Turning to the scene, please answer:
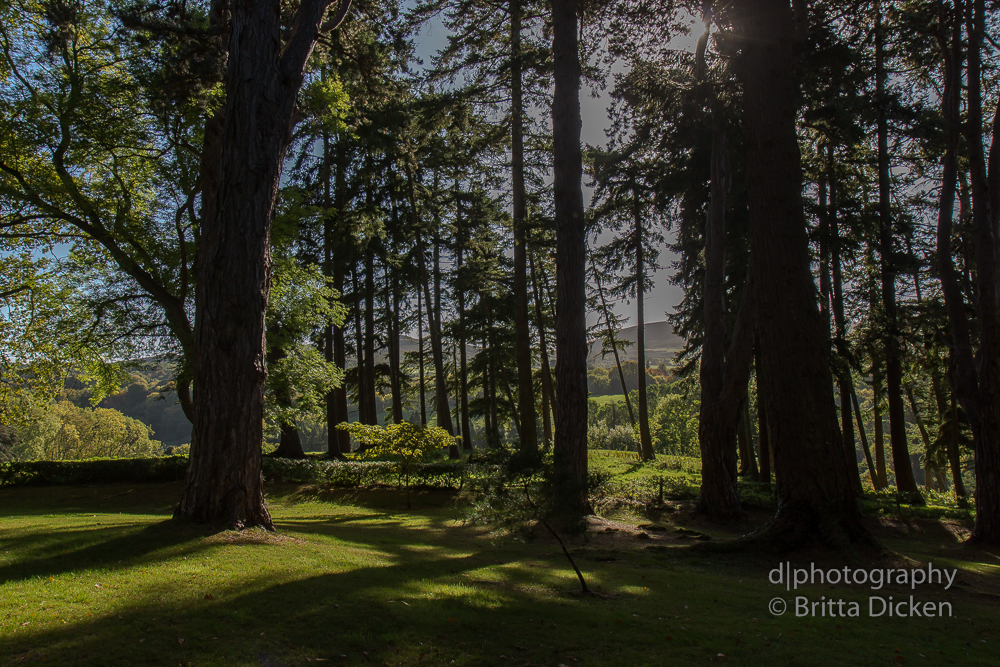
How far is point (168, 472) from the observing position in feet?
53.7

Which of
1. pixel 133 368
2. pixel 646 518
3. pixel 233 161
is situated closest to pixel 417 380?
pixel 133 368

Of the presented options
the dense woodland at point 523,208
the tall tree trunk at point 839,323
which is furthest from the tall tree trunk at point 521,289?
the tall tree trunk at point 839,323

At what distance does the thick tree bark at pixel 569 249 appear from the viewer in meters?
9.30

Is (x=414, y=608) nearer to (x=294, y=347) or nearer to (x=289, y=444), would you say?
(x=294, y=347)

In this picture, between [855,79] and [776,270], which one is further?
[855,79]

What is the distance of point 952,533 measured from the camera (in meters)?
10.7

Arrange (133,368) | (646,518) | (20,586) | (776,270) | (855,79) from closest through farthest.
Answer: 1. (20,586)
2. (776,270)
3. (855,79)
4. (646,518)
5. (133,368)

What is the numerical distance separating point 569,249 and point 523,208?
281 inches

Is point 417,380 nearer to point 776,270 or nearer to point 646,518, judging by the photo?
point 646,518

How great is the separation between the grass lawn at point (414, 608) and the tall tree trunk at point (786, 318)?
1.91 feet

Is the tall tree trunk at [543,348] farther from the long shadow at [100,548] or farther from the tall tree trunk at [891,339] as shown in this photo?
the long shadow at [100,548]

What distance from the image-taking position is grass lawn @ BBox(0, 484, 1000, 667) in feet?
11.0

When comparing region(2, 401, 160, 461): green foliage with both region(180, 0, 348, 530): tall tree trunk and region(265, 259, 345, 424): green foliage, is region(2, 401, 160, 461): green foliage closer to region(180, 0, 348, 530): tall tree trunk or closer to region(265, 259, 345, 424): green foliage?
region(265, 259, 345, 424): green foliage

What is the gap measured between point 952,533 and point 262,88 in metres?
14.9
